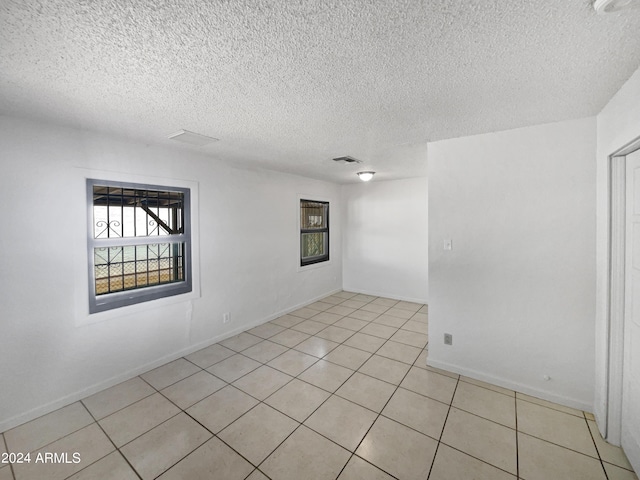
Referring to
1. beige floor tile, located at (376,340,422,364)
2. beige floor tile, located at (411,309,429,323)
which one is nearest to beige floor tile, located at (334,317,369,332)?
beige floor tile, located at (376,340,422,364)

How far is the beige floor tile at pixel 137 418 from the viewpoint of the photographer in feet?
6.37

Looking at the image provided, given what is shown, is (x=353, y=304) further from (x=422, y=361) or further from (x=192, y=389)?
(x=192, y=389)

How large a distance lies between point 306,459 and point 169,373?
1.76 meters

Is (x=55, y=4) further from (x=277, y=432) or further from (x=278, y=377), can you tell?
(x=278, y=377)

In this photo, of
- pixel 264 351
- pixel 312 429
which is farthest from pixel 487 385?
pixel 264 351

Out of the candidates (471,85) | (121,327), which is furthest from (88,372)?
(471,85)

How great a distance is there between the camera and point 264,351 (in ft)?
10.4

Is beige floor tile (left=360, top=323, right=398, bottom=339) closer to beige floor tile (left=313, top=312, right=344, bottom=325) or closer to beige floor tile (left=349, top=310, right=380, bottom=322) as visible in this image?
beige floor tile (left=349, top=310, right=380, bottom=322)

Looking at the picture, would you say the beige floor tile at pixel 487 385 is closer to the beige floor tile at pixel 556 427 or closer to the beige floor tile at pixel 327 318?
the beige floor tile at pixel 556 427

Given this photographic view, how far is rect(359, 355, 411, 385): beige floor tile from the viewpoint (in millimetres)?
2633

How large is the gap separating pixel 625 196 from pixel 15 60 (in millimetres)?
3537

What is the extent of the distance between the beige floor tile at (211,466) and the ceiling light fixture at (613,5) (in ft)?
9.07

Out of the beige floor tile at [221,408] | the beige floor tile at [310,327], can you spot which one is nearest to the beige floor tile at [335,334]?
the beige floor tile at [310,327]

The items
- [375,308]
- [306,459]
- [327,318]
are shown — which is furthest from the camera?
[375,308]
